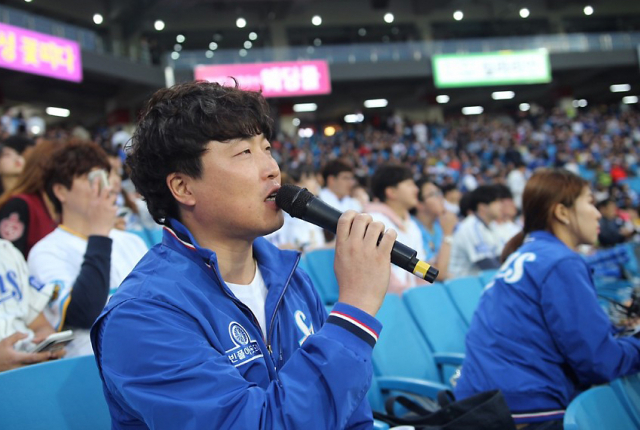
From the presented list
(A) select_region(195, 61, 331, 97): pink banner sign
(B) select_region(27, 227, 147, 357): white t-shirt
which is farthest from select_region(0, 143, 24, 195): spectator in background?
(A) select_region(195, 61, 331, 97): pink banner sign

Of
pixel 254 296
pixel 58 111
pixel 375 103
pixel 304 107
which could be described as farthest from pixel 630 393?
pixel 375 103

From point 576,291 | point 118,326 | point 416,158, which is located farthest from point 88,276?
point 416,158

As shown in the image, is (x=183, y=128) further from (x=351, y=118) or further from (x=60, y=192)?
(x=351, y=118)

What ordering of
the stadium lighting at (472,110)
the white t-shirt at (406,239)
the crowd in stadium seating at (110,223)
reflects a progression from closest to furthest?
the crowd in stadium seating at (110,223) < the white t-shirt at (406,239) < the stadium lighting at (472,110)

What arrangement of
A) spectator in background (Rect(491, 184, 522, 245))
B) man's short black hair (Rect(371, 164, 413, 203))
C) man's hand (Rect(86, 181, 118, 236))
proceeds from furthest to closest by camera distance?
spectator in background (Rect(491, 184, 522, 245)), man's short black hair (Rect(371, 164, 413, 203)), man's hand (Rect(86, 181, 118, 236))

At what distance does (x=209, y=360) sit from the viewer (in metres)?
1.02

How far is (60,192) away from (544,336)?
1.94 metres

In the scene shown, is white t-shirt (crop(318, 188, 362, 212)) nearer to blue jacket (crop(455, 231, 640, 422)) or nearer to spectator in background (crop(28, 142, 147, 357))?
spectator in background (crop(28, 142, 147, 357))

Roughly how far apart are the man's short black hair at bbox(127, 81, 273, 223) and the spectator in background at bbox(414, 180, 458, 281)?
3.42 metres

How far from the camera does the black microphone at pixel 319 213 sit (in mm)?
1104

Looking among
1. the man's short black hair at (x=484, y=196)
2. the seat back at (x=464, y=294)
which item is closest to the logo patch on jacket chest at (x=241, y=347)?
the seat back at (x=464, y=294)

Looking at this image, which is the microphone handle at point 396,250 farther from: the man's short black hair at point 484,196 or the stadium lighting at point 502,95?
the stadium lighting at point 502,95

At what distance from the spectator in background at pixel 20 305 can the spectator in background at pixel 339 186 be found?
3.68 m

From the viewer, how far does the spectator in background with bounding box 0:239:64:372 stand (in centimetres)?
175
